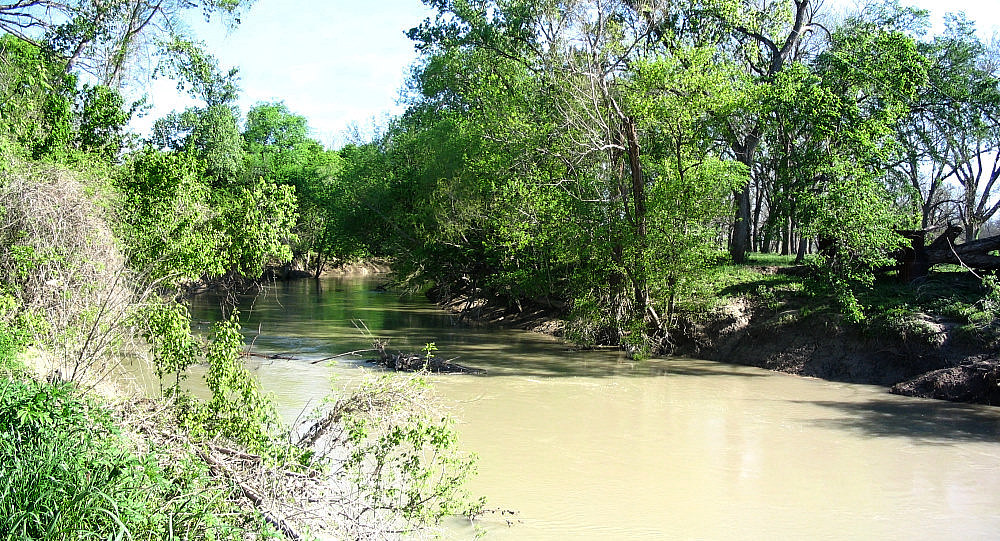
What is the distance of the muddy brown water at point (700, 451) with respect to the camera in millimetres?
8805

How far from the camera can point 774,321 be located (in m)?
18.8

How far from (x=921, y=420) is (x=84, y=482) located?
500 inches

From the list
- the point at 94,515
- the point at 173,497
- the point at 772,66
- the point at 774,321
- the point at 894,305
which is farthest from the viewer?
the point at 772,66

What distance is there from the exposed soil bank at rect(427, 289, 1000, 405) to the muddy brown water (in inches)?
20.9

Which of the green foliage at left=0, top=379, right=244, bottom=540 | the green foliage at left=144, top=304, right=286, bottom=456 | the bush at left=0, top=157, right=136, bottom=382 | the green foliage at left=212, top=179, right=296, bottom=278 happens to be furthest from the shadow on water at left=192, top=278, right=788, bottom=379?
the green foliage at left=0, top=379, right=244, bottom=540

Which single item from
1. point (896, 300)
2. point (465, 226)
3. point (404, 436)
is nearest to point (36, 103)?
point (404, 436)

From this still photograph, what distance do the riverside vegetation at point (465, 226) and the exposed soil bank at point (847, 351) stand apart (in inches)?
3.0

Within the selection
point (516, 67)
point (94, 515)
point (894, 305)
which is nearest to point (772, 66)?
point (516, 67)

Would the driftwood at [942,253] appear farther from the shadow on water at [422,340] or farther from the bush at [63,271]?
the bush at [63,271]

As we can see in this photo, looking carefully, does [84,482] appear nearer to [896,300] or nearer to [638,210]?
[638,210]

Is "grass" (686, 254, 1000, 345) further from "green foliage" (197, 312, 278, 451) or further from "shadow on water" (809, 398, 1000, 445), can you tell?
"green foliage" (197, 312, 278, 451)

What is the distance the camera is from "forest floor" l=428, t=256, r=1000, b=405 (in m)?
15.3

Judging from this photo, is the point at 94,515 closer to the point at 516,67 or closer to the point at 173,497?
the point at 173,497

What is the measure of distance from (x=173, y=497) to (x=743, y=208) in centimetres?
2247
